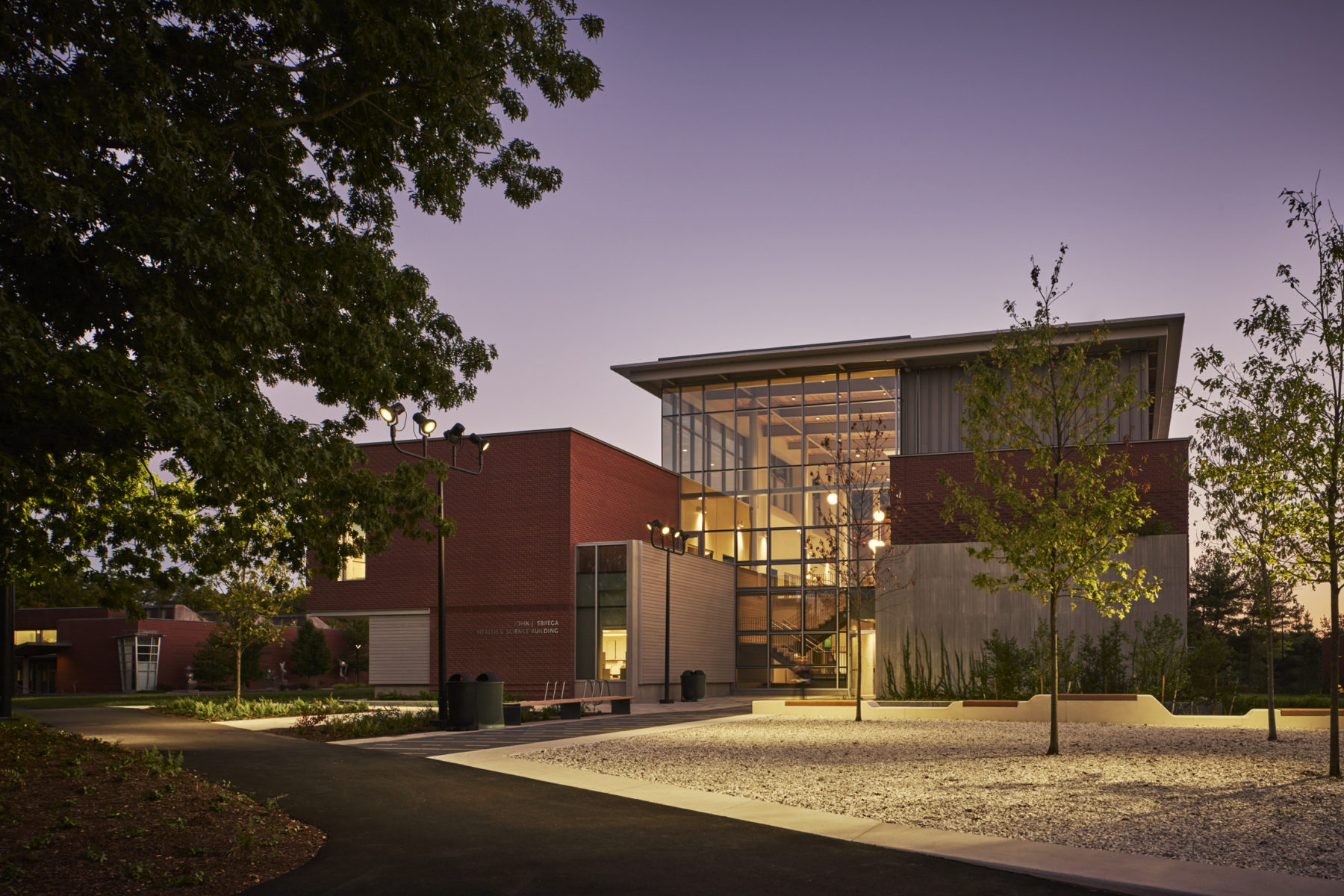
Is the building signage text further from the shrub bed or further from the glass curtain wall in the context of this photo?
the glass curtain wall

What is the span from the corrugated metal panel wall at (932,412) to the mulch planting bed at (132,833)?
1316 inches

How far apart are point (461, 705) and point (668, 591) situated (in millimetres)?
11138

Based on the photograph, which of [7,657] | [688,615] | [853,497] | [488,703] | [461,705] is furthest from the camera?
[688,615]

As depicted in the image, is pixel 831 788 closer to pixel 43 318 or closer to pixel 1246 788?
pixel 1246 788

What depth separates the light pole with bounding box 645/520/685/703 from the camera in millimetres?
32844

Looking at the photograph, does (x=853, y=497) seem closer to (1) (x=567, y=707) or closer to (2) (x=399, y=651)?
(1) (x=567, y=707)

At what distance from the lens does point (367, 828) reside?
9688mm

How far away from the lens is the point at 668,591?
31844mm

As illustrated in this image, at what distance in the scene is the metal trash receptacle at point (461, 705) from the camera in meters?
21.4

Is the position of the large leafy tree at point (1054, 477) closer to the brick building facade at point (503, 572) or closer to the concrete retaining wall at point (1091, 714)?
the concrete retaining wall at point (1091, 714)

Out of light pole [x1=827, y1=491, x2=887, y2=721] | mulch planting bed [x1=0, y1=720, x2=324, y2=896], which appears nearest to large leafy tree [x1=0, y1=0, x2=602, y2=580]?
mulch planting bed [x1=0, y1=720, x2=324, y2=896]

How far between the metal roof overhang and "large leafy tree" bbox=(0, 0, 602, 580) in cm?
2889

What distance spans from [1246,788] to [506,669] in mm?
27112

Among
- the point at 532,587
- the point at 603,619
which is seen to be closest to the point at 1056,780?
the point at 603,619
